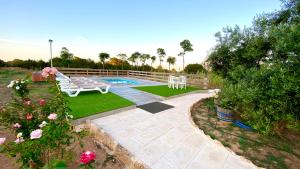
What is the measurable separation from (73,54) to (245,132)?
25.6 m

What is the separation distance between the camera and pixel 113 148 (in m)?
2.82

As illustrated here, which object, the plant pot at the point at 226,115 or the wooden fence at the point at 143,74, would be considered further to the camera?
the wooden fence at the point at 143,74

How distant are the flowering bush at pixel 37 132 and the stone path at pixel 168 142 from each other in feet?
4.19

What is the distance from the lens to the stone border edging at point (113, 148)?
234cm

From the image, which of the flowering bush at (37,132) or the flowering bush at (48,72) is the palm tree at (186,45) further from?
the flowering bush at (37,132)

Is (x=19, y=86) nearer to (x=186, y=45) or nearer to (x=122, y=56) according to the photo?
(x=186, y=45)

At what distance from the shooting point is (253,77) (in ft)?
10.1

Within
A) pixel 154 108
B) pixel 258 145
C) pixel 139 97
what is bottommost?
pixel 258 145

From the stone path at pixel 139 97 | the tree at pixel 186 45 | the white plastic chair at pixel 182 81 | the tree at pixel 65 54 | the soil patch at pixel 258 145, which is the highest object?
the tree at pixel 186 45

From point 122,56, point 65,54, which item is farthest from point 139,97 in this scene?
point 122,56

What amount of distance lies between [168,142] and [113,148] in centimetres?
115

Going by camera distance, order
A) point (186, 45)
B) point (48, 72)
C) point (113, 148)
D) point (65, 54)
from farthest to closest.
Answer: point (186, 45) < point (65, 54) < point (113, 148) < point (48, 72)

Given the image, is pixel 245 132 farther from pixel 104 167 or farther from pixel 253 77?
pixel 104 167

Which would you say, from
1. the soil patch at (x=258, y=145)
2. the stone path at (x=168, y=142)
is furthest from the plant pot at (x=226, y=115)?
the stone path at (x=168, y=142)
